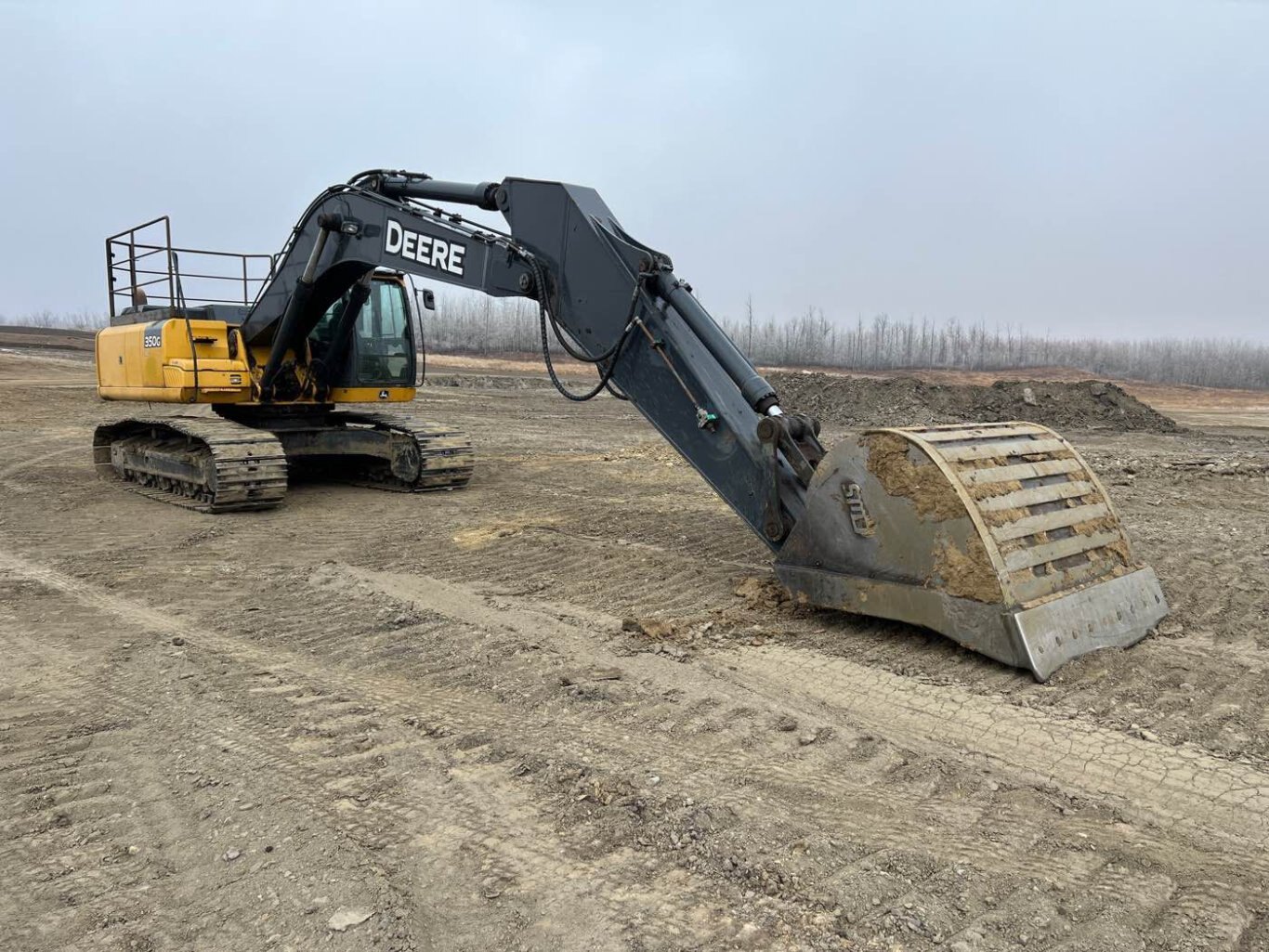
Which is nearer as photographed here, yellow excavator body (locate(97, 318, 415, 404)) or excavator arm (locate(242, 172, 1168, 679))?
excavator arm (locate(242, 172, 1168, 679))

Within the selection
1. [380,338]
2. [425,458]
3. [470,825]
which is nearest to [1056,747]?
[470,825]

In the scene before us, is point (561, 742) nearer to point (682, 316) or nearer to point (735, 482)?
point (735, 482)

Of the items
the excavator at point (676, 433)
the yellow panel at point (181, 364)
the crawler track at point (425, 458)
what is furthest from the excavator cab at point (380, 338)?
the yellow panel at point (181, 364)

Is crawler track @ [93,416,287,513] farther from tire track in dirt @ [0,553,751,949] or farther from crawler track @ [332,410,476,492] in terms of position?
tire track in dirt @ [0,553,751,949]

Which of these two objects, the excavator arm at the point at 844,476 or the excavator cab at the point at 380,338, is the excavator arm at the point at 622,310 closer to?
the excavator arm at the point at 844,476

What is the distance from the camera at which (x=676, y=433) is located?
5.50m

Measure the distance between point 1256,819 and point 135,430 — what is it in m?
11.1

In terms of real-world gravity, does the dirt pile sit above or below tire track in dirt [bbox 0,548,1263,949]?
above

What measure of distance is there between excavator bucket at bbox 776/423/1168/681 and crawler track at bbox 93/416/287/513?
18.5ft

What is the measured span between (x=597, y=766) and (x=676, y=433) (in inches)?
99.2

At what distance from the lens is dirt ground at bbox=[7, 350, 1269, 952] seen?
2.57 meters

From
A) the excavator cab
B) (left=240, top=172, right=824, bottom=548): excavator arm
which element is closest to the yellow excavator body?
the excavator cab

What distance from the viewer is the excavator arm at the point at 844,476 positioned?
4328 millimetres

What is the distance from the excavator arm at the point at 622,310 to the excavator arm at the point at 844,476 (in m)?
0.01
